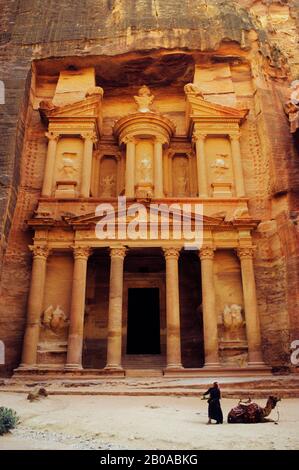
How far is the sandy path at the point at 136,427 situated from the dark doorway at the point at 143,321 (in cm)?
714

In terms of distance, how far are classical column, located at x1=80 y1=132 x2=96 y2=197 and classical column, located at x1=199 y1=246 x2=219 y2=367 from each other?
5.94 metres

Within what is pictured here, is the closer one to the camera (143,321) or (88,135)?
(143,321)

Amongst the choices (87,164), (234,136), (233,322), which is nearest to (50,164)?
(87,164)

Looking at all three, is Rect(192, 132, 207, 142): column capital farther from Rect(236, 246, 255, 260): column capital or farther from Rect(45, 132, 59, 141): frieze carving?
Rect(45, 132, 59, 141): frieze carving

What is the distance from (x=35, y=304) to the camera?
16.0m

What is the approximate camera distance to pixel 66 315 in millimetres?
16516

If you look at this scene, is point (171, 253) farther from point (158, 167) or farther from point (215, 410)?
point (215, 410)

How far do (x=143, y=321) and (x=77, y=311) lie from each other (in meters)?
3.83

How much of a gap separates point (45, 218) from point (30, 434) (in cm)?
1110

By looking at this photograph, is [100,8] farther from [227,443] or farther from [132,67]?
[227,443]

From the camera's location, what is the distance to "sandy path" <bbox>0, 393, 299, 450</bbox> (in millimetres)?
6004

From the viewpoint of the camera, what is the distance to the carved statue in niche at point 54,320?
16.2 meters

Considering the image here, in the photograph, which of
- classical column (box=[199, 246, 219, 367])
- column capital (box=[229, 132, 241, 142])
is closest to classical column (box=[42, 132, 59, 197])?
classical column (box=[199, 246, 219, 367])

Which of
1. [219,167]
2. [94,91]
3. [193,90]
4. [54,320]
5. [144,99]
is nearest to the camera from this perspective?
[54,320]
